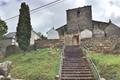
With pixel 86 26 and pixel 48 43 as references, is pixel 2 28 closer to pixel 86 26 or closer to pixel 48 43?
pixel 48 43

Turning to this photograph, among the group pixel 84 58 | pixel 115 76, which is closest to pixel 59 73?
pixel 115 76

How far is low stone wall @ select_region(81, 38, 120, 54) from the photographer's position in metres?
36.2

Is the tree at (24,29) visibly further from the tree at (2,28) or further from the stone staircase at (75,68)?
the stone staircase at (75,68)

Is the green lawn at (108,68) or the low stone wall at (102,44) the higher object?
the low stone wall at (102,44)

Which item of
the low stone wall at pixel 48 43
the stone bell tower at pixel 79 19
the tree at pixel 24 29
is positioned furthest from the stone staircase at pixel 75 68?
the stone bell tower at pixel 79 19

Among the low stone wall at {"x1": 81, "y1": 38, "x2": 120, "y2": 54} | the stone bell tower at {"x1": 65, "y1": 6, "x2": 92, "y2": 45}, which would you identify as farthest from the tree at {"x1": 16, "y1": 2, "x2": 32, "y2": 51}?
the stone bell tower at {"x1": 65, "y1": 6, "x2": 92, "y2": 45}

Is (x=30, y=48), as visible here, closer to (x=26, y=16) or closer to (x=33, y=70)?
(x=26, y=16)

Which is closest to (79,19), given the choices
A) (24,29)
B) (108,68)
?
(24,29)

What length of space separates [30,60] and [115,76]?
9987 millimetres

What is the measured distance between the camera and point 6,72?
20500 mm

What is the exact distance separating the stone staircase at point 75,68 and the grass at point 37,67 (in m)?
0.72

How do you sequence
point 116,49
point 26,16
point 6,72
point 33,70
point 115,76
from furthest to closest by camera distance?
point 26,16
point 116,49
point 33,70
point 115,76
point 6,72

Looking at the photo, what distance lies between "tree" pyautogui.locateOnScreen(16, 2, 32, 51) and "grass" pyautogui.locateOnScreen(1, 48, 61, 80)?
30.6 feet

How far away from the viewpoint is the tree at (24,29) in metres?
40.8
